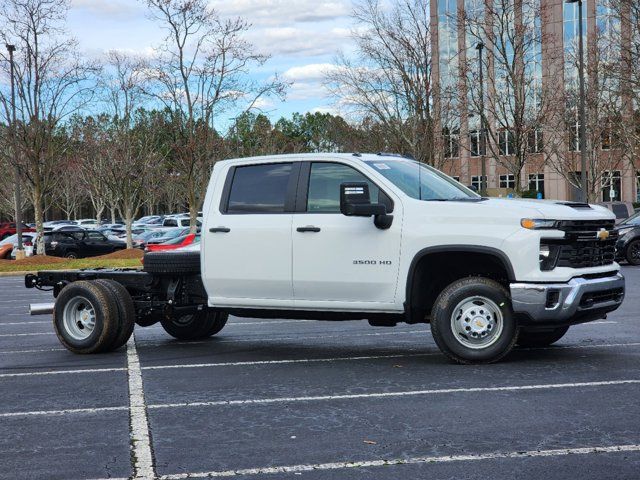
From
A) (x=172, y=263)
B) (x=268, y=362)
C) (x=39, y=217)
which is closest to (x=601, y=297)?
(x=268, y=362)

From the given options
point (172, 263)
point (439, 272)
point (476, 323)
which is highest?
point (172, 263)

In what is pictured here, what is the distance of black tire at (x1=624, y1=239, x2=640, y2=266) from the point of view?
25594 millimetres

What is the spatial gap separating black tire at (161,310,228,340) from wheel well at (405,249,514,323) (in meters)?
3.29

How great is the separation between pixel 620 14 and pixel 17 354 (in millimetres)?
24442

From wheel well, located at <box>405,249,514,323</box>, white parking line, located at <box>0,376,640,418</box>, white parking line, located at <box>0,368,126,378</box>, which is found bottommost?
white parking line, located at <box>0,368,126,378</box>

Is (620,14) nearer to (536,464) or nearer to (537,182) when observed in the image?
(536,464)

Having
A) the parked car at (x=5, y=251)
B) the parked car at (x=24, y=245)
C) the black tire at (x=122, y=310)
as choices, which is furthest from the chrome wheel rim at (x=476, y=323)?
the parked car at (x=5, y=251)

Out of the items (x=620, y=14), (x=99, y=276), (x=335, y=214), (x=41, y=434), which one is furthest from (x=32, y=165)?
(x=41, y=434)

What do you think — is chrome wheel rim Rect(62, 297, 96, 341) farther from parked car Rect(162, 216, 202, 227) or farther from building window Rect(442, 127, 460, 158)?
parked car Rect(162, 216, 202, 227)

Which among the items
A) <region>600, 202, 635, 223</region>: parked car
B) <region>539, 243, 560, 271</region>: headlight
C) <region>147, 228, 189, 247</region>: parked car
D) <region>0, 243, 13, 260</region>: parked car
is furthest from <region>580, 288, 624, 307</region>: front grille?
<region>0, 243, 13, 260</region>: parked car

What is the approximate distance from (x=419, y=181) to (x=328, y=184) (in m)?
0.89

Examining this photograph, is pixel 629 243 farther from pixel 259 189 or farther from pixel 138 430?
pixel 138 430

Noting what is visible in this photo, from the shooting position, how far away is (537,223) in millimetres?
8586

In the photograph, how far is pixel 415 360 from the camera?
31.1ft
